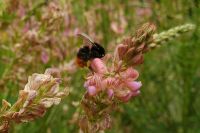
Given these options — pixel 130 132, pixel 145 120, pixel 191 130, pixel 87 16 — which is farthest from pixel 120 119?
pixel 87 16

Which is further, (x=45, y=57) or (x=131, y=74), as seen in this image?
→ (x=45, y=57)

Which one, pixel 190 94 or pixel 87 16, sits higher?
pixel 87 16

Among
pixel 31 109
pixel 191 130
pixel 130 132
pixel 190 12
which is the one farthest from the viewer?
pixel 130 132

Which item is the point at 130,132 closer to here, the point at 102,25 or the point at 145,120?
the point at 145,120

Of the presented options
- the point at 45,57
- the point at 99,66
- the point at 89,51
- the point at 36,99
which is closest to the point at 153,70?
the point at 45,57

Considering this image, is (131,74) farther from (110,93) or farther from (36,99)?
(36,99)

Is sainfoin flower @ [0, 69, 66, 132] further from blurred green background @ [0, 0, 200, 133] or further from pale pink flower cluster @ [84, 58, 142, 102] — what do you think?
blurred green background @ [0, 0, 200, 133]
